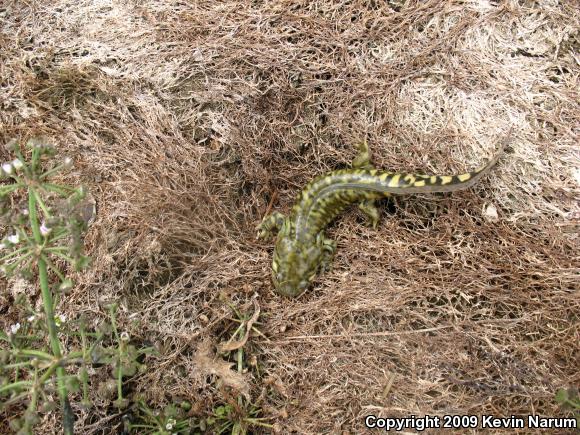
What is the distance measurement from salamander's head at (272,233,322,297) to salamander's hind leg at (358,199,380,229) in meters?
0.49

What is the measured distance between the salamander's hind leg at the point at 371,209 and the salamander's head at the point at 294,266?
489mm

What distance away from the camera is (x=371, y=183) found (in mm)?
4191

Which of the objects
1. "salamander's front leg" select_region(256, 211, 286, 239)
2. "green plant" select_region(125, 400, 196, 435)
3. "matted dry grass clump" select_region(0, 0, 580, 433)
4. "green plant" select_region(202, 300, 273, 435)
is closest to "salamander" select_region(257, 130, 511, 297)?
"salamander's front leg" select_region(256, 211, 286, 239)

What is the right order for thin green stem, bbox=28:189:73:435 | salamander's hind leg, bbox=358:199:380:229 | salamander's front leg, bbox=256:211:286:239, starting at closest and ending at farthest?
thin green stem, bbox=28:189:73:435 < salamander's hind leg, bbox=358:199:380:229 < salamander's front leg, bbox=256:211:286:239

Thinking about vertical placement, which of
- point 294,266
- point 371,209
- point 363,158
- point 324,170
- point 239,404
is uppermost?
point 363,158

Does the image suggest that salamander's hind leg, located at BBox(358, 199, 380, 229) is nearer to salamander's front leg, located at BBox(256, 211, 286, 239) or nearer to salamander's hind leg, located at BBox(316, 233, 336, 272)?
salamander's hind leg, located at BBox(316, 233, 336, 272)

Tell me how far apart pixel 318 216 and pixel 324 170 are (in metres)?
0.40

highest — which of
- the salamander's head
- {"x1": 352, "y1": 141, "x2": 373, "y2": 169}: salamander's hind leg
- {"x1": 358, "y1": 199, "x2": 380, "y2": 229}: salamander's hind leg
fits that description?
{"x1": 352, "y1": 141, "x2": 373, "y2": 169}: salamander's hind leg

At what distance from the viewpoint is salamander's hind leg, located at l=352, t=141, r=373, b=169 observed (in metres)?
4.32

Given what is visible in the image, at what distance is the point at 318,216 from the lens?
4.43m

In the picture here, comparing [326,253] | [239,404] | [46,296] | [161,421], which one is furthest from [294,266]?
[46,296]

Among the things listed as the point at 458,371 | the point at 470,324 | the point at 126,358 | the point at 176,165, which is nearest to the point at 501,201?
the point at 470,324

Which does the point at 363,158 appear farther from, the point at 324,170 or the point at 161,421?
the point at 161,421

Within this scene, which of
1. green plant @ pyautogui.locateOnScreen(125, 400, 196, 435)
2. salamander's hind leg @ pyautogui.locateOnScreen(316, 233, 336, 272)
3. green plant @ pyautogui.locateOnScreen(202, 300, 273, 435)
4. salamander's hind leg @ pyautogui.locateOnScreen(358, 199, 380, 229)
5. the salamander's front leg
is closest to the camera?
green plant @ pyautogui.locateOnScreen(125, 400, 196, 435)
